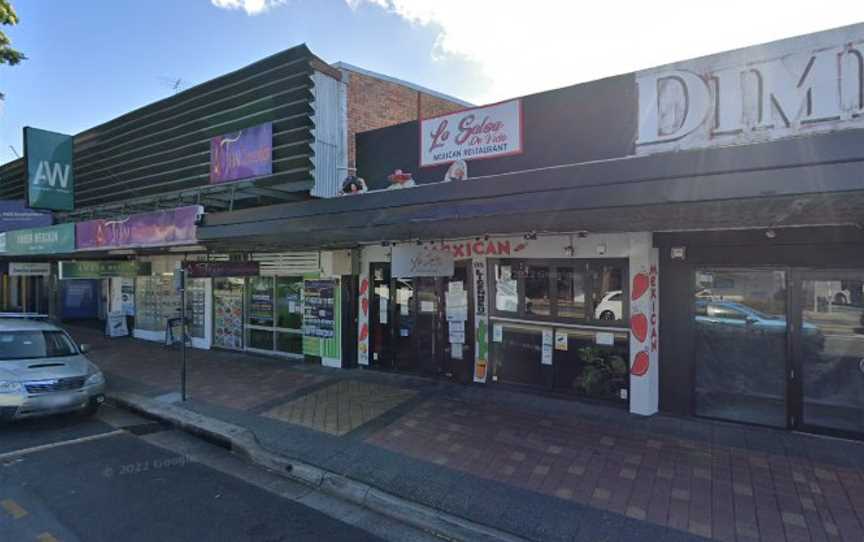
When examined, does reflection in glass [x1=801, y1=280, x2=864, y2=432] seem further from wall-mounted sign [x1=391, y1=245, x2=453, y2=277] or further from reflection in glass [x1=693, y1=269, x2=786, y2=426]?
wall-mounted sign [x1=391, y1=245, x2=453, y2=277]

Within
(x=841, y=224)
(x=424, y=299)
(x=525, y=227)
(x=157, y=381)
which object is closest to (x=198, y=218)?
(x=157, y=381)

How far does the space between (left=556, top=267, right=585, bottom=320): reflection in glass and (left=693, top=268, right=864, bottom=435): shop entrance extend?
1.66 meters

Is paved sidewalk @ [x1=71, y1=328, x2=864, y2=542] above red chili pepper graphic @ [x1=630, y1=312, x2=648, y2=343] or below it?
below

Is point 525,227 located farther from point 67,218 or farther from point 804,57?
point 67,218

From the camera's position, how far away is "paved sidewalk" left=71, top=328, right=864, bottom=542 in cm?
440

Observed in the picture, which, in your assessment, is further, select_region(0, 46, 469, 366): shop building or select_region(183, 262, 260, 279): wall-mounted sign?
select_region(0, 46, 469, 366): shop building

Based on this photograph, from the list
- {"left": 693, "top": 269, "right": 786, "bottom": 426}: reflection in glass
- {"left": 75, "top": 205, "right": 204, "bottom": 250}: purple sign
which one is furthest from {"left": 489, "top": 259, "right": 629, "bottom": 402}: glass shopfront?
{"left": 75, "top": 205, "right": 204, "bottom": 250}: purple sign

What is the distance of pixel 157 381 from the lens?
33.4ft

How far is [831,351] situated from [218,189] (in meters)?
11.5

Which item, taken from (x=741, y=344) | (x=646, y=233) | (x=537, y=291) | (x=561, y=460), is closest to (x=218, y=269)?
(x=537, y=291)

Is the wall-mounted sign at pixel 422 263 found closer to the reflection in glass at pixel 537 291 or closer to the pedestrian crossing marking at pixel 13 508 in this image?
the reflection in glass at pixel 537 291

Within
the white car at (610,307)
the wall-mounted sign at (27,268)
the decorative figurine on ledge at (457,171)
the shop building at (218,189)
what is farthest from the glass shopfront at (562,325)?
the wall-mounted sign at (27,268)

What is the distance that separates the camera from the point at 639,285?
7.21 meters

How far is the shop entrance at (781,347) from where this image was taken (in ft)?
20.4
